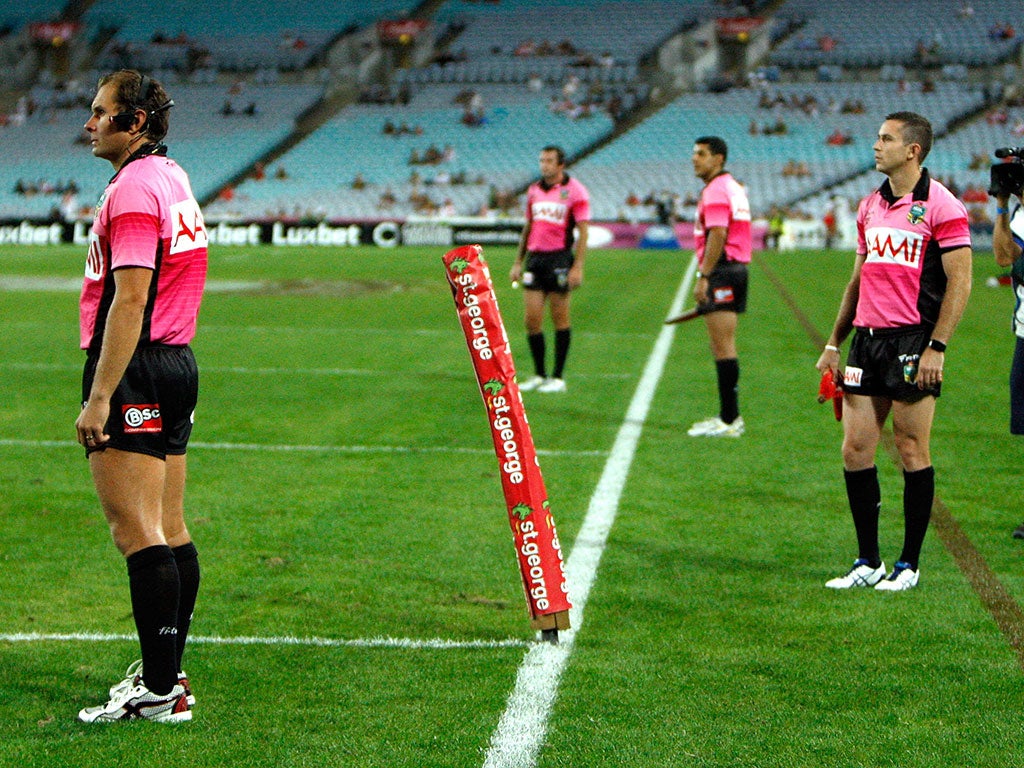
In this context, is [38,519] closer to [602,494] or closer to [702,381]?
[602,494]

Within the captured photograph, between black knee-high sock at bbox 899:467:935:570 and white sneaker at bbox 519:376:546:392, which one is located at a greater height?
black knee-high sock at bbox 899:467:935:570

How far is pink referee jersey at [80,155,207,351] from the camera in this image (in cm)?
395

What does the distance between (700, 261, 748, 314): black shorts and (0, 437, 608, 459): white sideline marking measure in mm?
1478

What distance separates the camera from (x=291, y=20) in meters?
59.3

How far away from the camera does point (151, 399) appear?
13.5 ft

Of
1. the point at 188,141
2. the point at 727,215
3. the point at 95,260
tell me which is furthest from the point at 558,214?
the point at 188,141

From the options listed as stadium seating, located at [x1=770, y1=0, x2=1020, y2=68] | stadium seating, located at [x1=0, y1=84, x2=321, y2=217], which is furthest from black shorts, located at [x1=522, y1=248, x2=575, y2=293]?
stadium seating, located at [x1=770, y1=0, x2=1020, y2=68]

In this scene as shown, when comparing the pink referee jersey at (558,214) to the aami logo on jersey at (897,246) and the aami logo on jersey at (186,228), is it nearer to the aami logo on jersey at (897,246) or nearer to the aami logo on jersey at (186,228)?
the aami logo on jersey at (897,246)

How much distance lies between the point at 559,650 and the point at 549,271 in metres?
7.41

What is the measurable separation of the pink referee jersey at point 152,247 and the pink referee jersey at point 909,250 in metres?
2.93

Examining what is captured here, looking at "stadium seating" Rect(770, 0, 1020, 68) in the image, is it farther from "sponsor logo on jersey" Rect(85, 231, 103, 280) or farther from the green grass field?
"sponsor logo on jersey" Rect(85, 231, 103, 280)

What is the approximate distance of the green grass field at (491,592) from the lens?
4.17m

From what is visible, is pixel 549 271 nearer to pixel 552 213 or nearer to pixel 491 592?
pixel 552 213

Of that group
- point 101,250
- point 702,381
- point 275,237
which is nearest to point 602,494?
point 101,250
